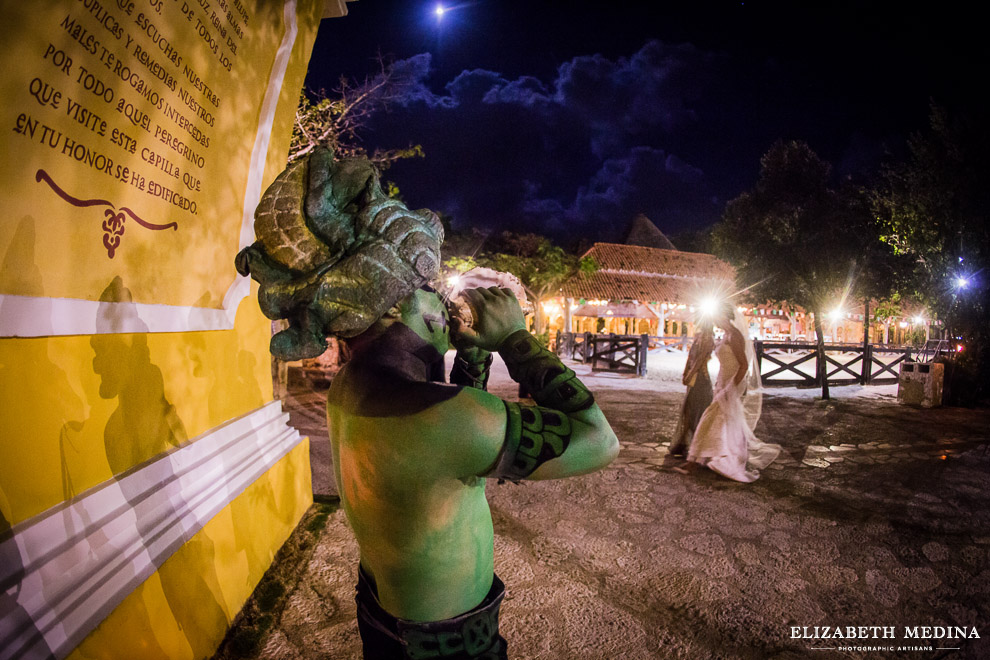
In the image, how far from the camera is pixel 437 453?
1091 millimetres

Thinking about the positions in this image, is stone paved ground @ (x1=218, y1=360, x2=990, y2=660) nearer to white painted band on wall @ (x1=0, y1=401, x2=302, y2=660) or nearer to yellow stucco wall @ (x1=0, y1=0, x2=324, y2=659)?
yellow stucco wall @ (x1=0, y1=0, x2=324, y2=659)

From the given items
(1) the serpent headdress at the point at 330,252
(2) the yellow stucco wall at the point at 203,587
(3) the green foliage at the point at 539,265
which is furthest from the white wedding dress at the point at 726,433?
(3) the green foliage at the point at 539,265

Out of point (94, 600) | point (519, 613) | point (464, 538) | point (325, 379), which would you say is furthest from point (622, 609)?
point (325, 379)

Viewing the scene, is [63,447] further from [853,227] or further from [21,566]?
[853,227]

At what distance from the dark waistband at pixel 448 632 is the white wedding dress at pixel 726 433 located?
16.0 ft

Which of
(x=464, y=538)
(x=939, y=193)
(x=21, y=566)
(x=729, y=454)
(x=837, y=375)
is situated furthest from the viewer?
(x=837, y=375)

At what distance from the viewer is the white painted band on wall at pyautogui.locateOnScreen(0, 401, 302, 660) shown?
1415mm

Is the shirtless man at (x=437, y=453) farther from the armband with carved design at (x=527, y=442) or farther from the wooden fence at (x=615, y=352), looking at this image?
the wooden fence at (x=615, y=352)

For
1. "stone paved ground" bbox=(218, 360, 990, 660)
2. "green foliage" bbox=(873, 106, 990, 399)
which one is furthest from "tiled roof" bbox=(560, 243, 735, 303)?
"stone paved ground" bbox=(218, 360, 990, 660)

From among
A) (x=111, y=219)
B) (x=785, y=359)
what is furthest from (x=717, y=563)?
(x=785, y=359)

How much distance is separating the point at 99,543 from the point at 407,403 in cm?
158

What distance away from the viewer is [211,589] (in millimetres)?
2324

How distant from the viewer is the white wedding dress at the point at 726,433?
5.41 meters

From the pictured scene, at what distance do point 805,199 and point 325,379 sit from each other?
1451 cm
